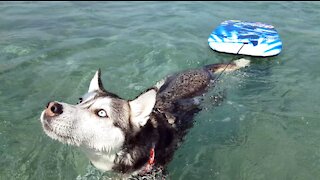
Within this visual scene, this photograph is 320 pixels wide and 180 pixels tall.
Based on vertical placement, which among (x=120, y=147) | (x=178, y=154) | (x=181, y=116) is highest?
(x=120, y=147)

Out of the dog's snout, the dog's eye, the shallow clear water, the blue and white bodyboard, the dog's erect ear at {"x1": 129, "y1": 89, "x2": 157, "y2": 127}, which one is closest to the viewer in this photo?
the dog's snout

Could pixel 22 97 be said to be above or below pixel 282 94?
above

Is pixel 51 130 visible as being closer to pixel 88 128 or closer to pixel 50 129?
pixel 50 129

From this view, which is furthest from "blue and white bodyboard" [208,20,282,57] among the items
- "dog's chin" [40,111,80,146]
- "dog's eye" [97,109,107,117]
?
"dog's chin" [40,111,80,146]

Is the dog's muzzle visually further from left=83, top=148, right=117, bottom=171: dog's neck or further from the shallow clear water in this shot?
the shallow clear water

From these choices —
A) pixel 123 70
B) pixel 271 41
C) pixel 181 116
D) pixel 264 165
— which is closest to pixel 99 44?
pixel 123 70

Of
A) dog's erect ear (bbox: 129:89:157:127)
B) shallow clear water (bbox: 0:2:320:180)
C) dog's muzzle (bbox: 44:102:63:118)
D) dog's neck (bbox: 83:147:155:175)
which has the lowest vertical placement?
shallow clear water (bbox: 0:2:320:180)

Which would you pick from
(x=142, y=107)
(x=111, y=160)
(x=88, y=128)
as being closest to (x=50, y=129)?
(x=88, y=128)

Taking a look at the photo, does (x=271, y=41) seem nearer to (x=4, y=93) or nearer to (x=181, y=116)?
(x=181, y=116)
